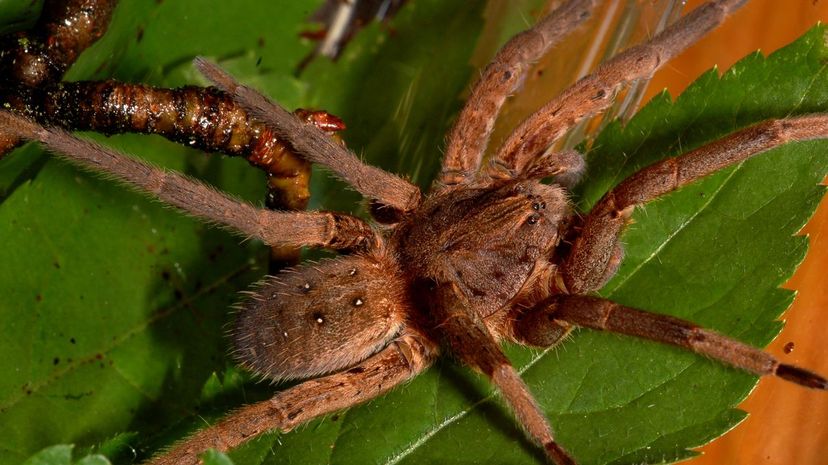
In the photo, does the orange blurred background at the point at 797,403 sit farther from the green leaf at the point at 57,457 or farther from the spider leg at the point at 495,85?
the green leaf at the point at 57,457

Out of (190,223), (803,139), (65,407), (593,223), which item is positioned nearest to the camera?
(803,139)

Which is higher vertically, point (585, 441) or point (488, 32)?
point (488, 32)

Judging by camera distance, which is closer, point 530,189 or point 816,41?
point 816,41

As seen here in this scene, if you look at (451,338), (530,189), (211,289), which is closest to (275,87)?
(211,289)

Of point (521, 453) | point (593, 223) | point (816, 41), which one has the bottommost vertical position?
point (521, 453)

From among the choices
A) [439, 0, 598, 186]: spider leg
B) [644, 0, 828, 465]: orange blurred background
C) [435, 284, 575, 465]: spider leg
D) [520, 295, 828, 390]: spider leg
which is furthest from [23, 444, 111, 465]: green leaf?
[644, 0, 828, 465]: orange blurred background

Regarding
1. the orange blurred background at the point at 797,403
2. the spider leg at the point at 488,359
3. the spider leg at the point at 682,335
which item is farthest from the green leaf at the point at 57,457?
the orange blurred background at the point at 797,403

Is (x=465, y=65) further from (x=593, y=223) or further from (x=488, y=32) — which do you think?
(x=593, y=223)

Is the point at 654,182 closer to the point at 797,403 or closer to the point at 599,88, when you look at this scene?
the point at 599,88
